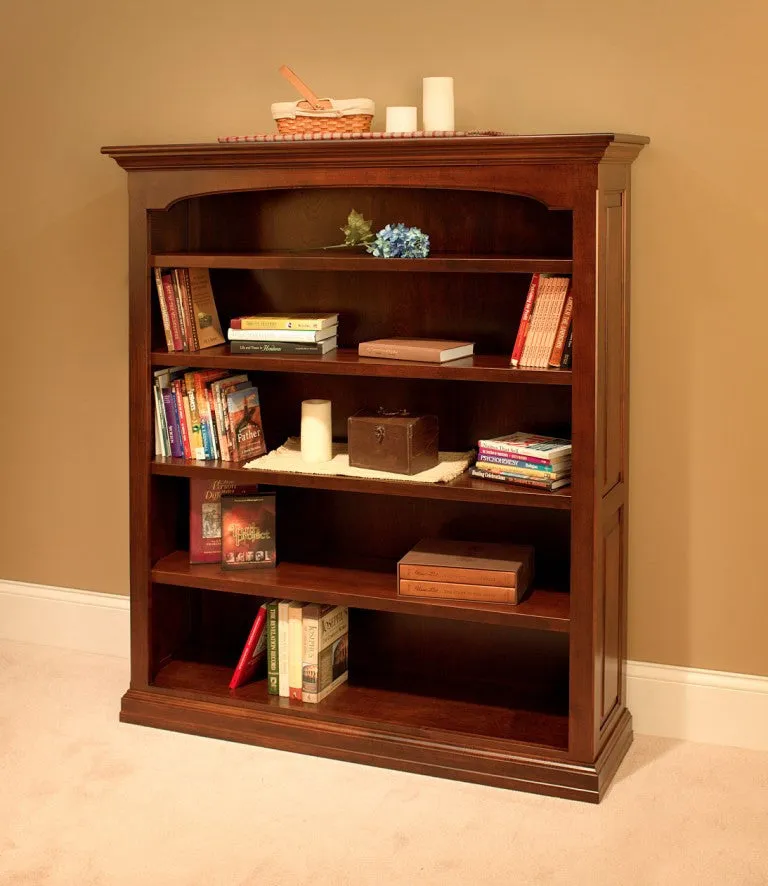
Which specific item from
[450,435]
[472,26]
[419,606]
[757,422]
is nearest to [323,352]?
[450,435]

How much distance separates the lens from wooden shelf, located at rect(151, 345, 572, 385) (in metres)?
2.64

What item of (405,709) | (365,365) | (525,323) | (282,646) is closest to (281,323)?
(365,365)

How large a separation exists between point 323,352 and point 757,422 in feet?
3.58

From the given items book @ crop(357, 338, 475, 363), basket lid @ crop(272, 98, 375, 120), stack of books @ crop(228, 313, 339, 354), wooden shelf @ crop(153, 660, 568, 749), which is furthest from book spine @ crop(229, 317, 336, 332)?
wooden shelf @ crop(153, 660, 568, 749)

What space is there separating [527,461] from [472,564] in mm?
304

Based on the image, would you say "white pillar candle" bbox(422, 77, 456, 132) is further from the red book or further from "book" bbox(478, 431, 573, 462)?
"book" bbox(478, 431, 573, 462)

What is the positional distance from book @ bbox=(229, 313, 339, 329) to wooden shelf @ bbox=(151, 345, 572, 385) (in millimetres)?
73

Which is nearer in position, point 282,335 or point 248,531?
point 282,335

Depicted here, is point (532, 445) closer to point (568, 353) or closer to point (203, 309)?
point (568, 353)

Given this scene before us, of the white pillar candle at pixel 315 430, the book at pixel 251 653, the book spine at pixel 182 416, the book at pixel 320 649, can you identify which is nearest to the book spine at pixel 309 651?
the book at pixel 320 649

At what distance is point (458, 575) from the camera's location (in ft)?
9.20

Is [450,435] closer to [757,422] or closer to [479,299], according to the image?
[479,299]

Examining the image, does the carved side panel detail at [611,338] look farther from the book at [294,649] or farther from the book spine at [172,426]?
the book spine at [172,426]

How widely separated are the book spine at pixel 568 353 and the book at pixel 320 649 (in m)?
0.89
